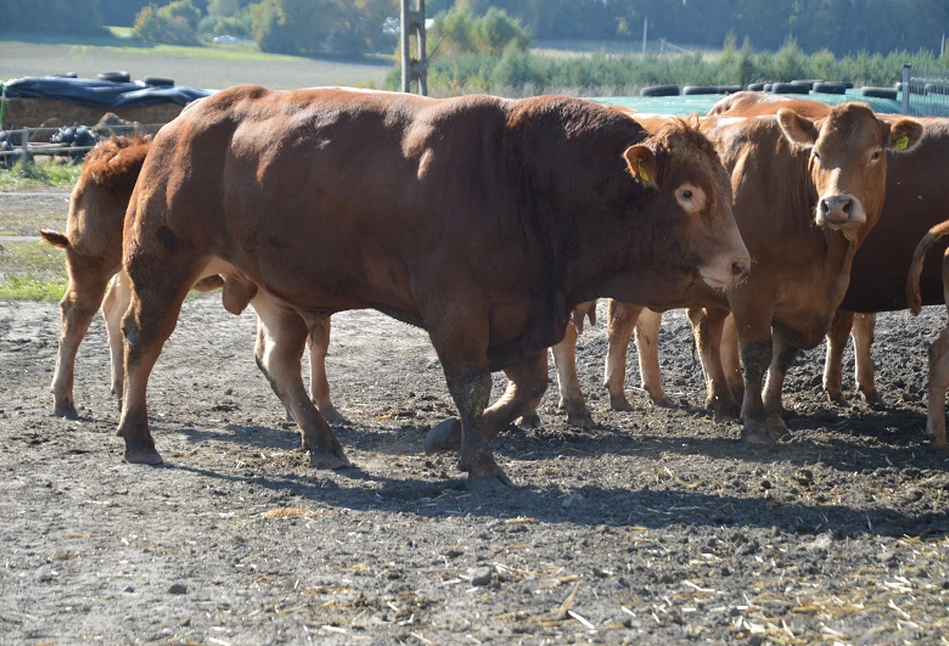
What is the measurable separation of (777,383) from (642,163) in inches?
110

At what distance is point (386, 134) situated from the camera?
7012 mm

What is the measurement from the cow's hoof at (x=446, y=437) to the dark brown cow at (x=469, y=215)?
28mm

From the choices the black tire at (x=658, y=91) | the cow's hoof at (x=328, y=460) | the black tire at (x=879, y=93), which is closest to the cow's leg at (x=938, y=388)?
the cow's hoof at (x=328, y=460)

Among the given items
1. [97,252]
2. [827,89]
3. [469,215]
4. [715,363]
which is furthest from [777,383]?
[827,89]

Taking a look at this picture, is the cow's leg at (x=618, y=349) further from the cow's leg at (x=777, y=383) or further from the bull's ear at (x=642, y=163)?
the bull's ear at (x=642, y=163)

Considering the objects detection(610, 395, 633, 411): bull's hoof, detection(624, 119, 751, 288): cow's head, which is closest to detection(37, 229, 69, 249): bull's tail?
detection(610, 395, 633, 411): bull's hoof

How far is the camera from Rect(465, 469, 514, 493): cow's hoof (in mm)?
6727

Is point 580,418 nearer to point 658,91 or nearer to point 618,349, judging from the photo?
point 618,349

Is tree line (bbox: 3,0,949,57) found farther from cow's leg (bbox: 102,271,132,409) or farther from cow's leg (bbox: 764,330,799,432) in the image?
cow's leg (bbox: 764,330,799,432)

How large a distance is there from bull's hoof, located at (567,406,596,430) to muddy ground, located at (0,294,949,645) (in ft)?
0.65

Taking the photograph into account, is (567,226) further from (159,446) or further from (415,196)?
(159,446)

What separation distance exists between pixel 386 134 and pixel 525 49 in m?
52.6

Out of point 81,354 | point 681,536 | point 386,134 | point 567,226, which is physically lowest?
point 81,354

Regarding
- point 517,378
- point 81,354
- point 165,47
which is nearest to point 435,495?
point 517,378
